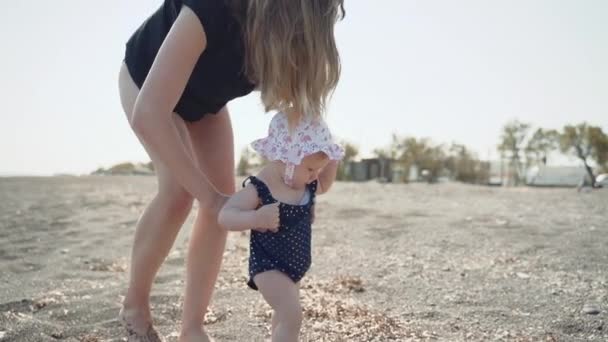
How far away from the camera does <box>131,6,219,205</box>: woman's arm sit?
208 cm

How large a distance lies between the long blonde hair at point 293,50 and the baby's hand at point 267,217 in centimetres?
37

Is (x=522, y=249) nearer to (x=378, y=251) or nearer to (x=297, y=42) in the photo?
(x=378, y=251)

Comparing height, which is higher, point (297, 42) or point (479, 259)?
point (297, 42)

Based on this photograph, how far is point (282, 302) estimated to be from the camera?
218 cm

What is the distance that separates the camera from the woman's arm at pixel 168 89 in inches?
81.7

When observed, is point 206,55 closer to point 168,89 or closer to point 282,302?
point 168,89

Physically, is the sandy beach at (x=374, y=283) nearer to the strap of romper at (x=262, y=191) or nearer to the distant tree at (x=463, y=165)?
the strap of romper at (x=262, y=191)

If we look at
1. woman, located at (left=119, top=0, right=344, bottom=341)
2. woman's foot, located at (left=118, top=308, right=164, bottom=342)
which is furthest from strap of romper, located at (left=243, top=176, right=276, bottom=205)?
woman's foot, located at (left=118, top=308, right=164, bottom=342)

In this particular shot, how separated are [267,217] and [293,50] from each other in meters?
0.60

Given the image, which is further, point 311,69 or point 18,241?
point 18,241

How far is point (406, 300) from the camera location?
4066 millimetres

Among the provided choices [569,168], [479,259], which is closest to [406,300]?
[479,259]

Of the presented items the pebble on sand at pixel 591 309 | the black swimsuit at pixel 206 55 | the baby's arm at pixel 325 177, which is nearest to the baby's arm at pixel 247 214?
the baby's arm at pixel 325 177

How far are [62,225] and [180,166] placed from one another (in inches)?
280
